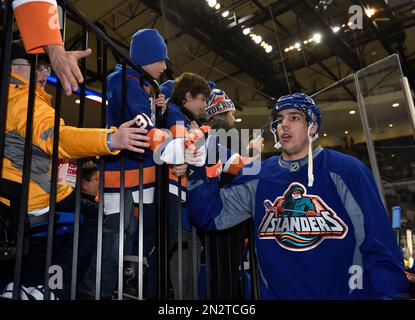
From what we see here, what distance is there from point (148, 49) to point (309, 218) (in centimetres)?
146

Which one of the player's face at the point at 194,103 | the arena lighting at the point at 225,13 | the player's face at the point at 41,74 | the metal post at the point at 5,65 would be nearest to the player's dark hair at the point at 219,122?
the player's face at the point at 194,103

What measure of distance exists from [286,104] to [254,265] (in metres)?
1.18

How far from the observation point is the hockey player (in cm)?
168

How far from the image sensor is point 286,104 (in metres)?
2.17

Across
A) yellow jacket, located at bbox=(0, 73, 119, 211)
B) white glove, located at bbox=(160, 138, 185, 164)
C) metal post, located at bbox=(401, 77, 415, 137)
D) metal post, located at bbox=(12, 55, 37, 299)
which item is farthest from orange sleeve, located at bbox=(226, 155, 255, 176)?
metal post, located at bbox=(401, 77, 415, 137)

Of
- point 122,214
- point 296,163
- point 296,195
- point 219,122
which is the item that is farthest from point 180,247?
point 219,122

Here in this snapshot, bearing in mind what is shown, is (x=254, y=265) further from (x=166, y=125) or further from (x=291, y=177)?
(x=166, y=125)

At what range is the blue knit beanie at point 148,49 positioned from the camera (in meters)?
2.29

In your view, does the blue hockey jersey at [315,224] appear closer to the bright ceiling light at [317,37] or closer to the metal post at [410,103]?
the metal post at [410,103]

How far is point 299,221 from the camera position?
1851 mm

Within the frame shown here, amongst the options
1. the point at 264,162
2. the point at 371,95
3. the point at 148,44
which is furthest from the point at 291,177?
the point at 371,95

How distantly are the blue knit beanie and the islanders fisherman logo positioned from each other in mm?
1197

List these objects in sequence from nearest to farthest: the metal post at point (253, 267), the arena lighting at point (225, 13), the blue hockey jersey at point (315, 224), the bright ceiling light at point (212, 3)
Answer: the blue hockey jersey at point (315, 224) → the metal post at point (253, 267) → the bright ceiling light at point (212, 3) → the arena lighting at point (225, 13)

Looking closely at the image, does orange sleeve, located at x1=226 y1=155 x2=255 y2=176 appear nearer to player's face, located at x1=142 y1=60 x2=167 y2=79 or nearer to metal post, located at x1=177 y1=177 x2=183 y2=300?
metal post, located at x1=177 y1=177 x2=183 y2=300
